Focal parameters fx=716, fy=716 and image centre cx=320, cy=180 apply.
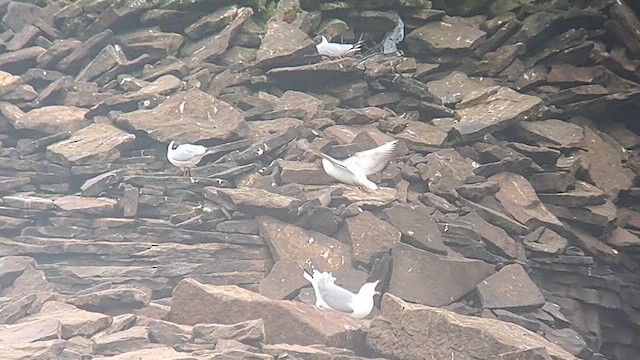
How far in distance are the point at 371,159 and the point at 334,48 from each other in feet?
3.16

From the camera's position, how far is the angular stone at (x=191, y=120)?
12.6 ft

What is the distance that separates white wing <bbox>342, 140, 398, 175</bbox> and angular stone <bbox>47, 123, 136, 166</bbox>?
1.19m

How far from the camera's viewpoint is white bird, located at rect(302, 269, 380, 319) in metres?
3.18

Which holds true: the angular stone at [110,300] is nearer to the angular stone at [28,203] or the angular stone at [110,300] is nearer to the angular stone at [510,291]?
the angular stone at [28,203]

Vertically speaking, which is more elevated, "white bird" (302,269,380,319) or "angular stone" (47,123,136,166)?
"angular stone" (47,123,136,166)

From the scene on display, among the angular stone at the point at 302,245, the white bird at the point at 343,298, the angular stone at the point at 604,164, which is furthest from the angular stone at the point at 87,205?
the angular stone at the point at 604,164

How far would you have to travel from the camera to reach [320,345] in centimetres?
292

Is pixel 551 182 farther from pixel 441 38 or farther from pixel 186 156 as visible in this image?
pixel 186 156

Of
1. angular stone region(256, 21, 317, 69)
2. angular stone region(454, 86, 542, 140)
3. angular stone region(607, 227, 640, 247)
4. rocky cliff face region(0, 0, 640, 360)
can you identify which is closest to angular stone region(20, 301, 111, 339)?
rocky cliff face region(0, 0, 640, 360)

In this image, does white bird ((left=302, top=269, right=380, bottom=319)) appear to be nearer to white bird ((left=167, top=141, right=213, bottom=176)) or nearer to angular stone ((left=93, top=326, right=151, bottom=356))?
angular stone ((left=93, top=326, right=151, bottom=356))

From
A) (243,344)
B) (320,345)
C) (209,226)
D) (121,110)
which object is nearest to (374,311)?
(320,345)

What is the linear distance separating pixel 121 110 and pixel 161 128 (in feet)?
1.04

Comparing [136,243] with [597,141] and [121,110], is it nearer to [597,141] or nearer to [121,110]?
[121,110]

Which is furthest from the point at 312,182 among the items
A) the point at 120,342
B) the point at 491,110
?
the point at 120,342
